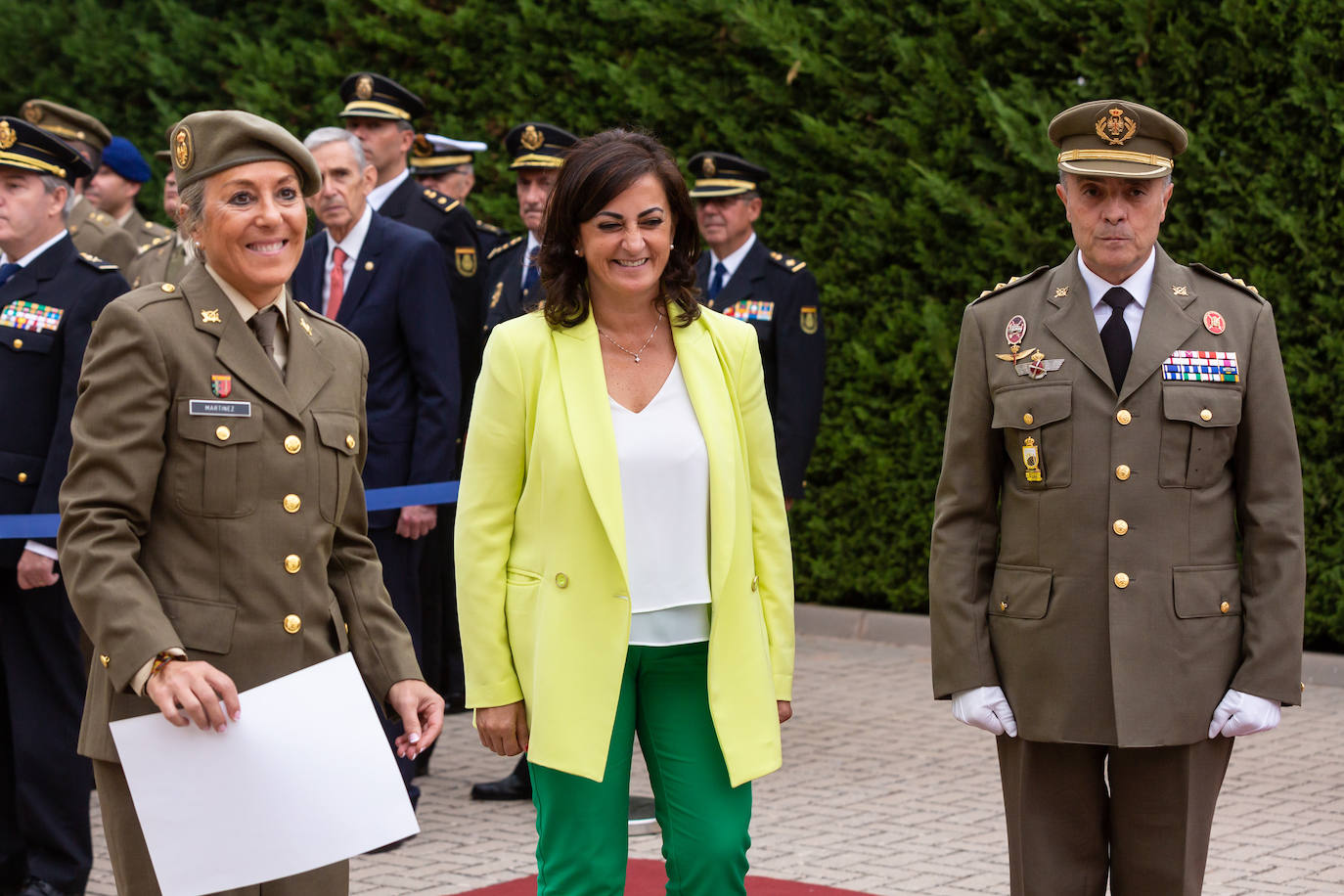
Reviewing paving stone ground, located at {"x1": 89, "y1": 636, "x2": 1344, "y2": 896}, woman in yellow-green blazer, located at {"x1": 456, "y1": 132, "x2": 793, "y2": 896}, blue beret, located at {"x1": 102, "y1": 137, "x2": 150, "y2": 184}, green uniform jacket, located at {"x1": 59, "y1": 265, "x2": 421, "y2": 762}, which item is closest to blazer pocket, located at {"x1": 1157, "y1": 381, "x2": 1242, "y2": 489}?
woman in yellow-green blazer, located at {"x1": 456, "y1": 132, "x2": 793, "y2": 896}

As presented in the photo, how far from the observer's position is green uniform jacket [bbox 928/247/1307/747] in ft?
12.6

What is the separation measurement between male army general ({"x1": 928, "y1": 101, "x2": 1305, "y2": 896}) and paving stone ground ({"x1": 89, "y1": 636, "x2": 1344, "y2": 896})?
1.57 meters

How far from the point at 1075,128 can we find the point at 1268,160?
16.0 feet

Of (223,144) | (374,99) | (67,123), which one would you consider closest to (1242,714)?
(223,144)

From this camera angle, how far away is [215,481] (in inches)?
132

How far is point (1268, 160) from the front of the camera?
843cm

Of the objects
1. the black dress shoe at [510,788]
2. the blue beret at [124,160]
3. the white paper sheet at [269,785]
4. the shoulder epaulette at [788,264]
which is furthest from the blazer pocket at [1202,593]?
the blue beret at [124,160]

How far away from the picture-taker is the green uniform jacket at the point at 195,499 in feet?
10.6

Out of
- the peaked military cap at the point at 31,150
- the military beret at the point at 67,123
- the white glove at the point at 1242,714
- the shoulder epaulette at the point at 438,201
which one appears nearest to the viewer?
the white glove at the point at 1242,714

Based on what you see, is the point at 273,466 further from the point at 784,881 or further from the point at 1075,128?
the point at 784,881

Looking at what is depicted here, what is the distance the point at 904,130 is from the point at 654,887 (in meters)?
5.22

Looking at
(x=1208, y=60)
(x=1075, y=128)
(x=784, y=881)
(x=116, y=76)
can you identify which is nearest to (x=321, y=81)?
(x=116, y=76)

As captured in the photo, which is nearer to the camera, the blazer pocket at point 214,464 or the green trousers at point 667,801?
the blazer pocket at point 214,464

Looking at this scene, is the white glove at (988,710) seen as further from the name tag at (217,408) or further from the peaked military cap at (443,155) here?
the peaked military cap at (443,155)
